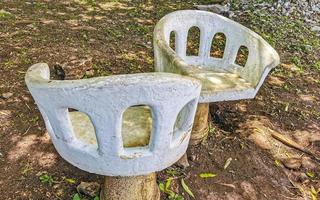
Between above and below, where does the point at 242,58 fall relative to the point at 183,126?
below

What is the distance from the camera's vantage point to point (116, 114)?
1.69 metres

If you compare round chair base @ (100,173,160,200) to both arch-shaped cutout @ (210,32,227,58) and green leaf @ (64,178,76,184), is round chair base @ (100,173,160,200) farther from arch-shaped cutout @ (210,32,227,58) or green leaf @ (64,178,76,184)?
arch-shaped cutout @ (210,32,227,58)

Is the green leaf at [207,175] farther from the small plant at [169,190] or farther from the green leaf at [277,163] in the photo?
the green leaf at [277,163]

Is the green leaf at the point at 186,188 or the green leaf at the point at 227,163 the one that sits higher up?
the green leaf at the point at 186,188

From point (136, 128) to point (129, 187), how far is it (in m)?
0.44

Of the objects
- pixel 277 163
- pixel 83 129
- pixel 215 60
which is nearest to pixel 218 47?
pixel 215 60

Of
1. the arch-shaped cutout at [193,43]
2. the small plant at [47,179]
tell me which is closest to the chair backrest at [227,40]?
the small plant at [47,179]

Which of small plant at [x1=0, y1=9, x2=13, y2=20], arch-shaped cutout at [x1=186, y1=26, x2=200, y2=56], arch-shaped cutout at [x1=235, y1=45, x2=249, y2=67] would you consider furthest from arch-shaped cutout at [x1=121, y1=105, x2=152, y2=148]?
small plant at [x1=0, y1=9, x2=13, y2=20]

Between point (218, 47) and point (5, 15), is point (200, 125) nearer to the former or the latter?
point (218, 47)

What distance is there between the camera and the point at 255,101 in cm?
404

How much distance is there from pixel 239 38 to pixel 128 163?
1.82 metres

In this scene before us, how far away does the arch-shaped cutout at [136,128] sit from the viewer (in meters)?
2.18

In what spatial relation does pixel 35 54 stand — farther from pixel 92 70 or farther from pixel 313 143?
pixel 313 143

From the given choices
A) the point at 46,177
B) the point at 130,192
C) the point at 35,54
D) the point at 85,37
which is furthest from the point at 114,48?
the point at 130,192
